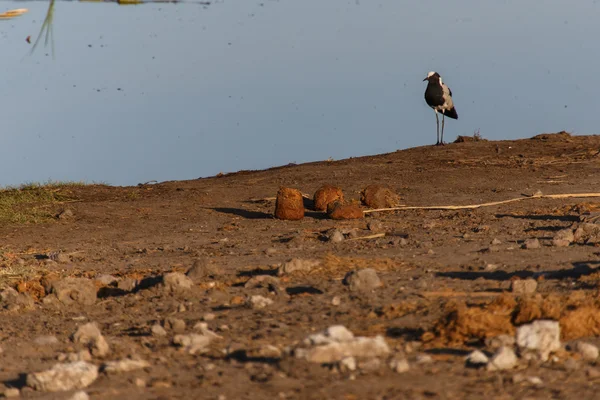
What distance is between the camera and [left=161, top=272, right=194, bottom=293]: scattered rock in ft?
17.3

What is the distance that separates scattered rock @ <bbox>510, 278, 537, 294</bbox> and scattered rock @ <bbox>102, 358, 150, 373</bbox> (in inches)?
80.3

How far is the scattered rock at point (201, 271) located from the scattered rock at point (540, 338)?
2581 mm

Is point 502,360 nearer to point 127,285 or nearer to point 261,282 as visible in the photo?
point 261,282

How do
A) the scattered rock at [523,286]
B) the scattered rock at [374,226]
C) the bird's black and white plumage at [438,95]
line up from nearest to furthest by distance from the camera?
the scattered rock at [523,286]
the scattered rock at [374,226]
the bird's black and white plumage at [438,95]

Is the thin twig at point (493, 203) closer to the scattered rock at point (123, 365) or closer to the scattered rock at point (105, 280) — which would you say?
the scattered rock at point (105, 280)

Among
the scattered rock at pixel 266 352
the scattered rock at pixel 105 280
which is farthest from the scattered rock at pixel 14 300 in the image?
the scattered rock at pixel 266 352

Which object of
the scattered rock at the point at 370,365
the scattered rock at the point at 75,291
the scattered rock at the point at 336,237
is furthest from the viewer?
the scattered rock at the point at 336,237

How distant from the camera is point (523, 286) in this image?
464 cm

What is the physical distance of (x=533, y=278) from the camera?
16.7ft

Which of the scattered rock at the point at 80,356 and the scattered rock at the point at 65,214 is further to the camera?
the scattered rock at the point at 65,214

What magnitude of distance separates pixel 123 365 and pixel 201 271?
6.84ft

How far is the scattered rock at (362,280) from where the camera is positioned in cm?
482

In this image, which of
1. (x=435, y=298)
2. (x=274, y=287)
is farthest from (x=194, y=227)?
(x=435, y=298)

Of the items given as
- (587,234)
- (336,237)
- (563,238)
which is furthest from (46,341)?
(587,234)
